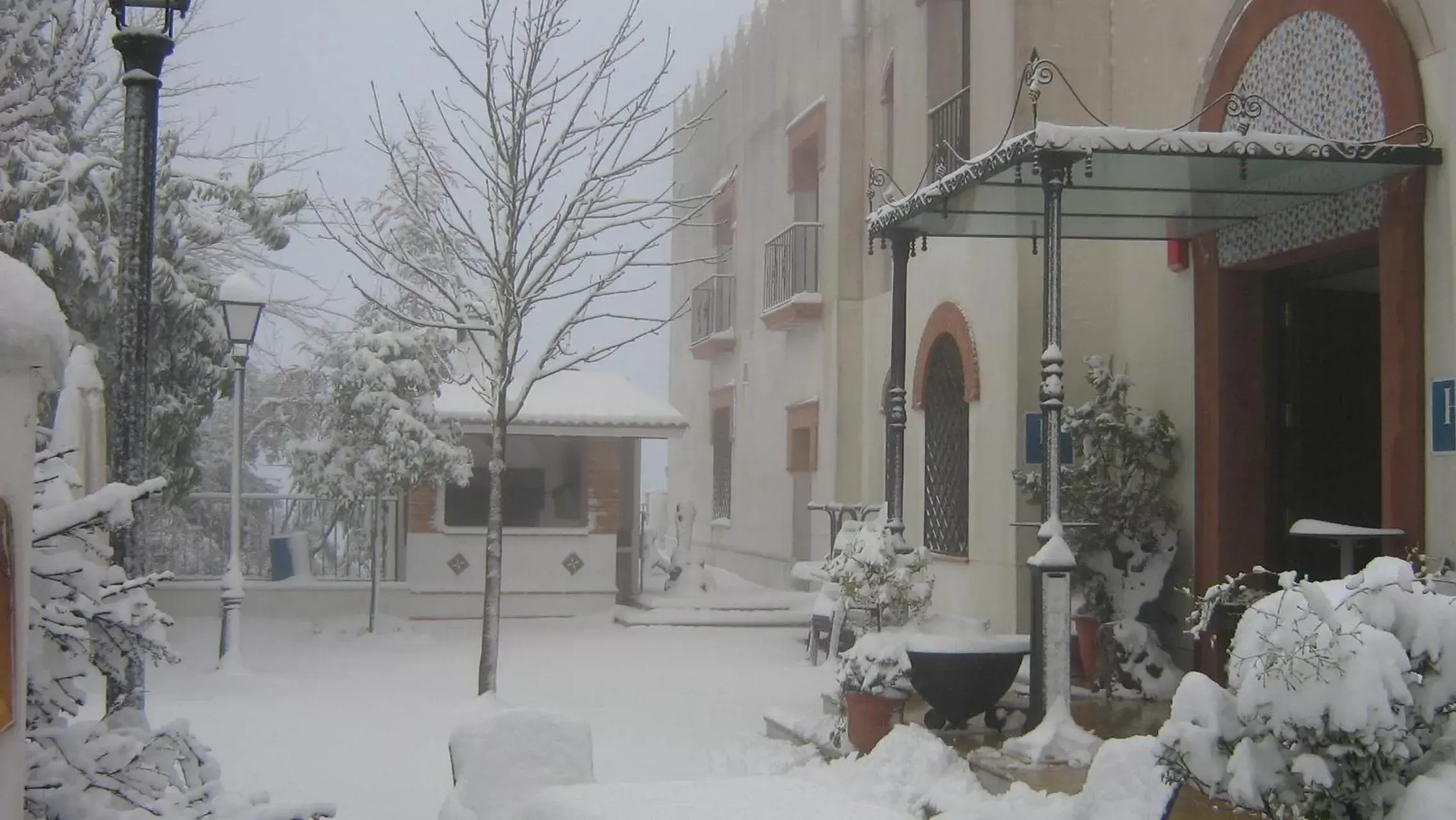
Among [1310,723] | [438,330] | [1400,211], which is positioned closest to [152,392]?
[438,330]

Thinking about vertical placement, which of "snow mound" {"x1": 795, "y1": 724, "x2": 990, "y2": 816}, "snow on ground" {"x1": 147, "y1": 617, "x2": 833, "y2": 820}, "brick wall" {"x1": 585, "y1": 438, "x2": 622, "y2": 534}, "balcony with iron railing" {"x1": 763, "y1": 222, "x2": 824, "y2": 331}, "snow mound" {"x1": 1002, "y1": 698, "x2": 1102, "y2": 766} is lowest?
"snow on ground" {"x1": 147, "y1": 617, "x2": 833, "y2": 820}

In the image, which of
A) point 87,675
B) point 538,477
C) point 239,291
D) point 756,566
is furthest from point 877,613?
point 538,477

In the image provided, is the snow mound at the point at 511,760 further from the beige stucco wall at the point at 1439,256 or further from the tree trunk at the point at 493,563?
the tree trunk at the point at 493,563

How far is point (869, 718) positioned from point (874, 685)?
230 millimetres

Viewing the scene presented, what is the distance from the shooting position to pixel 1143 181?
7.89 meters

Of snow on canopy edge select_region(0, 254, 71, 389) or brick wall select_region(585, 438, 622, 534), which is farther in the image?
brick wall select_region(585, 438, 622, 534)

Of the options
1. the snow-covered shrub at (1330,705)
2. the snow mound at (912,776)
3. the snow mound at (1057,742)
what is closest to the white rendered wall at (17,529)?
the snow-covered shrub at (1330,705)

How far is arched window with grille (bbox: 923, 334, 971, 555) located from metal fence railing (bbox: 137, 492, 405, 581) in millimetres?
7236

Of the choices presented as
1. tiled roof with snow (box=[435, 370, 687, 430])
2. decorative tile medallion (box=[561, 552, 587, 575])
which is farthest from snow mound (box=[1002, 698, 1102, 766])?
decorative tile medallion (box=[561, 552, 587, 575])

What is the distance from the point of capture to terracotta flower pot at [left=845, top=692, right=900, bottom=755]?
7801mm

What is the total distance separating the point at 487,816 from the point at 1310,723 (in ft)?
8.63

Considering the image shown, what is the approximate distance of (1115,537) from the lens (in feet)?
30.4

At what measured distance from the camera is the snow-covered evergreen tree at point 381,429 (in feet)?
51.4

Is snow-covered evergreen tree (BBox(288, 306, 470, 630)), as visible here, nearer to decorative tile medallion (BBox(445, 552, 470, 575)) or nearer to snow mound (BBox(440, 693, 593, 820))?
decorative tile medallion (BBox(445, 552, 470, 575))
